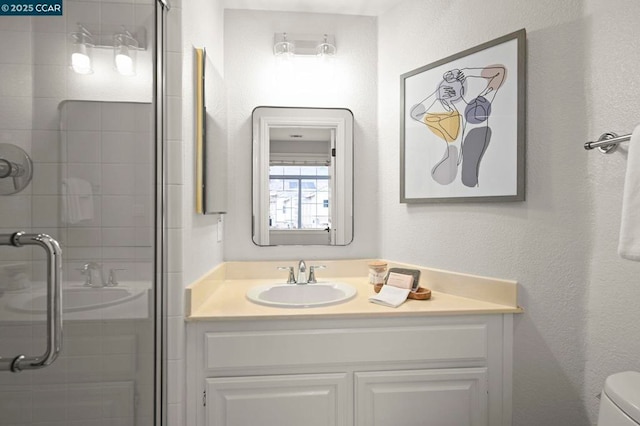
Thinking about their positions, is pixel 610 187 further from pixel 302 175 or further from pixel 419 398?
pixel 302 175

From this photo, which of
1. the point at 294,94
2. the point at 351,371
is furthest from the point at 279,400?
the point at 294,94

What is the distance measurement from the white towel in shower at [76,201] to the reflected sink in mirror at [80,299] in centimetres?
19

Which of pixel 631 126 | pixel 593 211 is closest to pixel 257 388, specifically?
pixel 593 211

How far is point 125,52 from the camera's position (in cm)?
103

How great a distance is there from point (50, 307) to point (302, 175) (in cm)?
133

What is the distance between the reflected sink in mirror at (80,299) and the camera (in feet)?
2.56

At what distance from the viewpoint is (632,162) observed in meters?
0.96

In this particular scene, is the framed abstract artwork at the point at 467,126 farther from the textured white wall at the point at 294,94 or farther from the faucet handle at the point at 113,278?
the faucet handle at the point at 113,278

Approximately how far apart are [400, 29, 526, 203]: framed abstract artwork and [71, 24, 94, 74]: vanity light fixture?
142 centimetres

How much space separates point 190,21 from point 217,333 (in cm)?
126

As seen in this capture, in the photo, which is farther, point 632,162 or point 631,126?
point 631,126

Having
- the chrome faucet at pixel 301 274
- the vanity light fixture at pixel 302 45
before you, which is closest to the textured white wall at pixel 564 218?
the vanity light fixture at pixel 302 45

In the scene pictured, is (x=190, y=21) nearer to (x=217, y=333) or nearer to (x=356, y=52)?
(x=356, y=52)

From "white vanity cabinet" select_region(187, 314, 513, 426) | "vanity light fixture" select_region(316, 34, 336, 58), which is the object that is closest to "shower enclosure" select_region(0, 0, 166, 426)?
"white vanity cabinet" select_region(187, 314, 513, 426)
